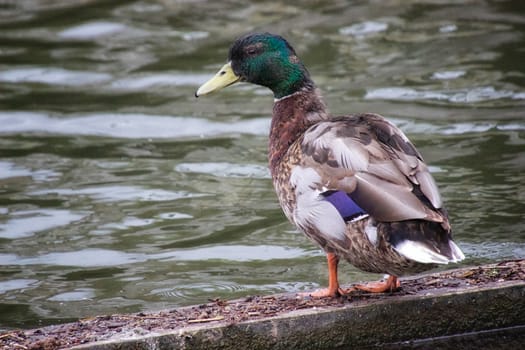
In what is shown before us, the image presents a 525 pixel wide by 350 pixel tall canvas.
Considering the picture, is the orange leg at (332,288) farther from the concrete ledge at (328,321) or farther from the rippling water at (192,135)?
the rippling water at (192,135)

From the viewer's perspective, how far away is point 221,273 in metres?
6.32

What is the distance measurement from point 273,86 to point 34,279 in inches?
74.2

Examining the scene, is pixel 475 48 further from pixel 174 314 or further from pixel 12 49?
pixel 174 314

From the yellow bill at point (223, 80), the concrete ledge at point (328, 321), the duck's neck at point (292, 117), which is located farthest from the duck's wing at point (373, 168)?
the yellow bill at point (223, 80)

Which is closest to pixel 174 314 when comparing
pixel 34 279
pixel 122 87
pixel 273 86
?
pixel 273 86

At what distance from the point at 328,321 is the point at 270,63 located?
5.39ft

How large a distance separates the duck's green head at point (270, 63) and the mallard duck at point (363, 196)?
30 centimetres

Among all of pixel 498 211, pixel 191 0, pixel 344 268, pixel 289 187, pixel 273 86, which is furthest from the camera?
pixel 191 0

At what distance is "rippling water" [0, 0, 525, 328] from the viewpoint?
6.36 metres

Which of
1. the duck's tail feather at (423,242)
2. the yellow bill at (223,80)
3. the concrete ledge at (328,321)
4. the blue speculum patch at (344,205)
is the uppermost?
the yellow bill at (223,80)

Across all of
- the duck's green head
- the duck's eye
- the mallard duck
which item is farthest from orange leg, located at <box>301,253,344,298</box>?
the duck's eye

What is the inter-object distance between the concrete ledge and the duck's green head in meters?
1.30

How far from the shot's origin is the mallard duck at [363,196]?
4297 millimetres

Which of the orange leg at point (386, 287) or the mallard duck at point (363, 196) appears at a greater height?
the mallard duck at point (363, 196)
